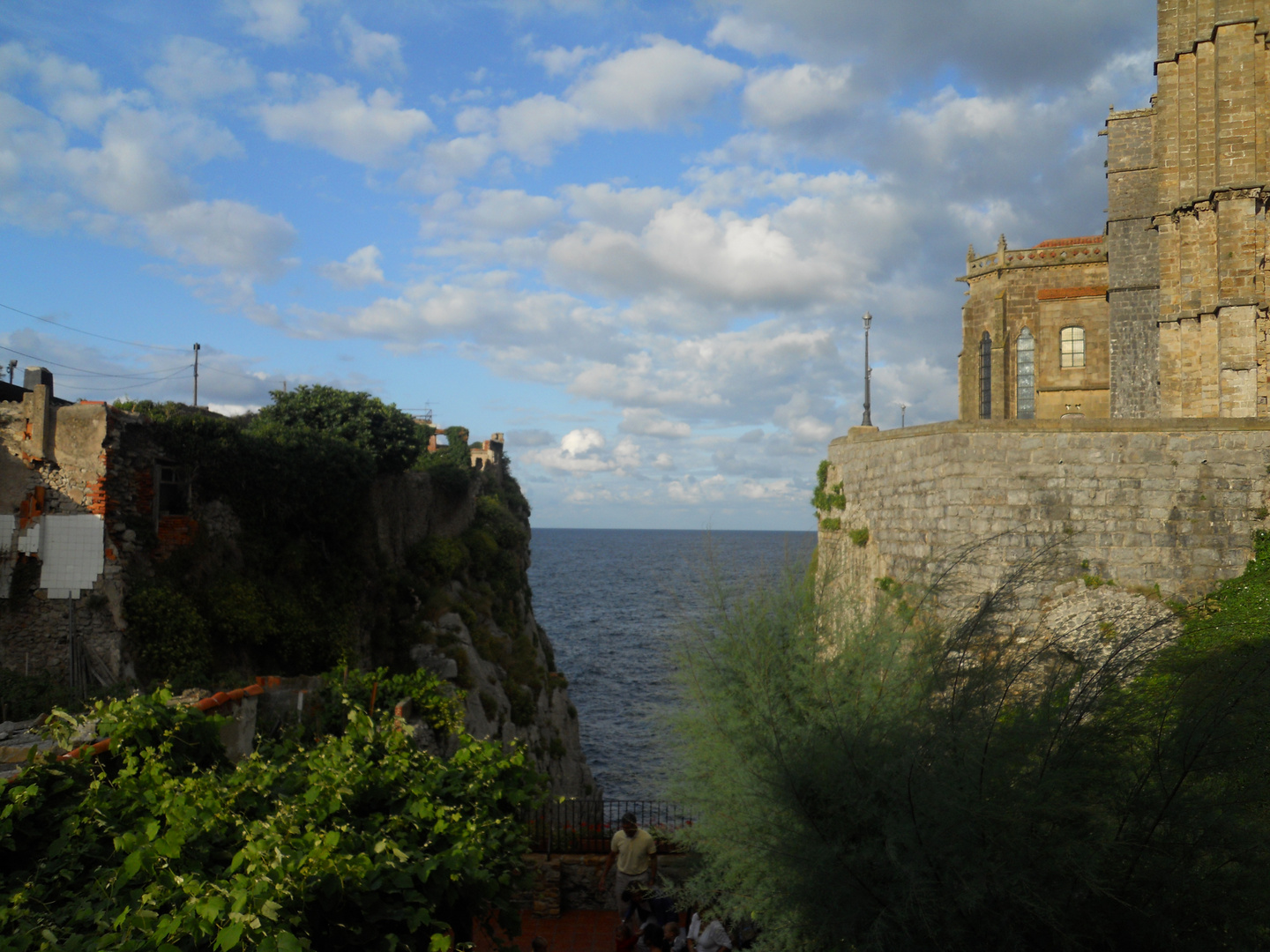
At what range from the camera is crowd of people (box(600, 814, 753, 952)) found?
8719mm

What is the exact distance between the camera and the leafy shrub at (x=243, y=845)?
158 inches

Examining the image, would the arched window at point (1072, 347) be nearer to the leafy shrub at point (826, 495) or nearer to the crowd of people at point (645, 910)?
the leafy shrub at point (826, 495)

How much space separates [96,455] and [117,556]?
5.68 feet

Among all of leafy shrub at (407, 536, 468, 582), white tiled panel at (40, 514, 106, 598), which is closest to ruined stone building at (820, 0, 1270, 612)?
leafy shrub at (407, 536, 468, 582)

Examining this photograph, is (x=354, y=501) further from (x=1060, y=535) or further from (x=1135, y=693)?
(x=1135, y=693)

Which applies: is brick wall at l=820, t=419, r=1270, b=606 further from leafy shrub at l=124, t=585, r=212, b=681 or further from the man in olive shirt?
leafy shrub at l=124, t=585, r=212, b=681

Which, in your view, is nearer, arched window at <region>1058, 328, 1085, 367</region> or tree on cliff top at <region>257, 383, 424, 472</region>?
tree on cliff top at <region>257, 383, 424, 472</region>

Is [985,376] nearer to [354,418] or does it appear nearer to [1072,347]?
[1072,347]

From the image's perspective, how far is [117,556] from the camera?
44.4 ft

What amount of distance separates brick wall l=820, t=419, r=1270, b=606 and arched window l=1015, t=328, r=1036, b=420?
47.4 feet

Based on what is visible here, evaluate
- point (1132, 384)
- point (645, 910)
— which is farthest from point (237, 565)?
point (1132, 384)

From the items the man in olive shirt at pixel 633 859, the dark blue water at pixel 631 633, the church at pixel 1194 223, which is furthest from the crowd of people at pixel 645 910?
the church at pixel 1194 223

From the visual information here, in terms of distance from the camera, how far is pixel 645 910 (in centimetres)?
929

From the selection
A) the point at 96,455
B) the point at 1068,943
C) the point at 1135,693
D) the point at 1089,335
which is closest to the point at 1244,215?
the point at 1089,335
